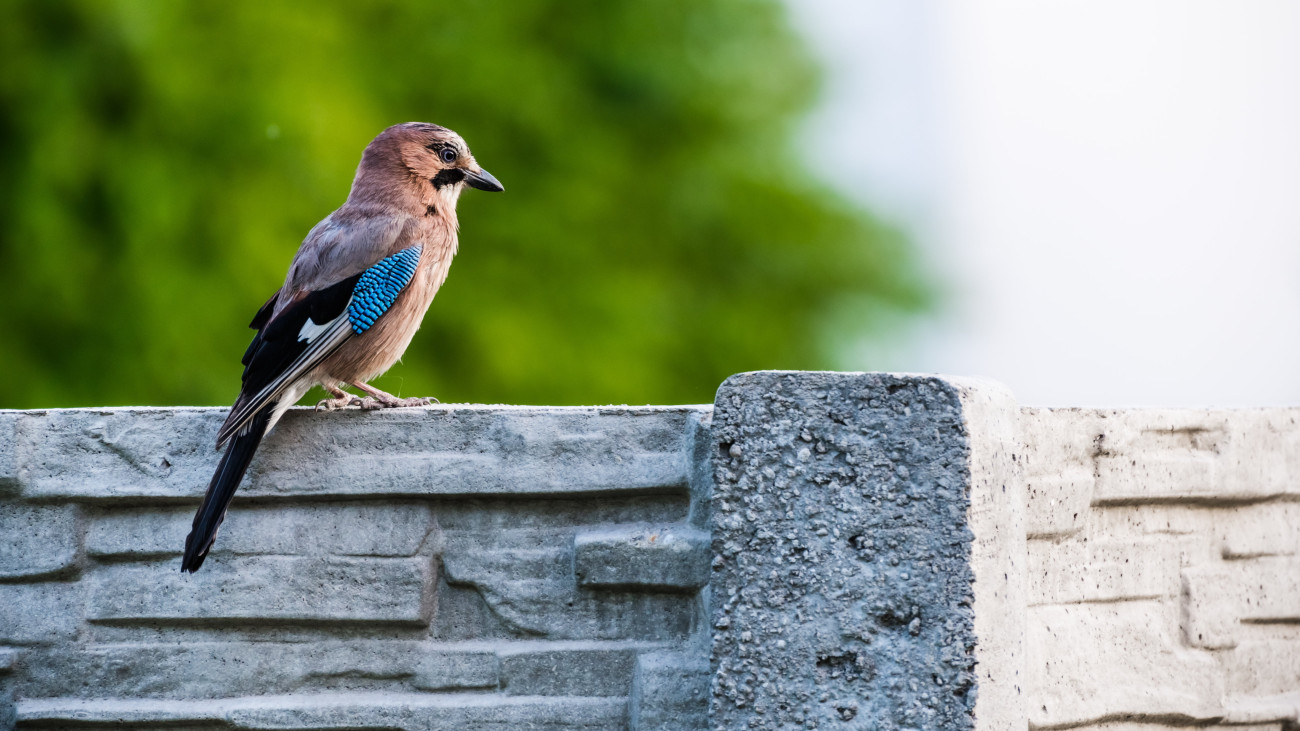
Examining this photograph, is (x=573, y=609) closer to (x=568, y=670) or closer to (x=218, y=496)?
(x=568, y=670)

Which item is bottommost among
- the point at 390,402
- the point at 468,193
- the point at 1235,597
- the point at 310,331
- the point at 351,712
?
the point at 351,712

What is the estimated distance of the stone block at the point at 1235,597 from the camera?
361 centimetres

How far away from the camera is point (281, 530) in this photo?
3.33 metres

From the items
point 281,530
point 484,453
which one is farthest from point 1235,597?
point 281,530

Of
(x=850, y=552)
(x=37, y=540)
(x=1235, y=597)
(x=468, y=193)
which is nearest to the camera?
(x=850, y=552)

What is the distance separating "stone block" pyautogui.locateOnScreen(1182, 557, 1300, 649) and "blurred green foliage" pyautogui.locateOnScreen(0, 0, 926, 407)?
3440mm

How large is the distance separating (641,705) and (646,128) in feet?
30.1

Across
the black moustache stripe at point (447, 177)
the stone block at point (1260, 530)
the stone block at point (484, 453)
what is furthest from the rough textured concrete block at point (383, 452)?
the stone block at point (1260, 530)

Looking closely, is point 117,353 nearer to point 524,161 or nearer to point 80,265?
point 80,265

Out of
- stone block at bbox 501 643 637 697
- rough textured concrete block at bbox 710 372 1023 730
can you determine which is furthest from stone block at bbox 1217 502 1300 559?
stone block at bbox 501 643 637 697

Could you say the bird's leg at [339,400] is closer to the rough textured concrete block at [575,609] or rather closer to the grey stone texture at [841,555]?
the rough textured concrete block at [575,609]

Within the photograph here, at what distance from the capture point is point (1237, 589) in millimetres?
3738

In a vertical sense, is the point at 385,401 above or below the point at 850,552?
above

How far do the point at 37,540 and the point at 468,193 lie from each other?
23.3ft
